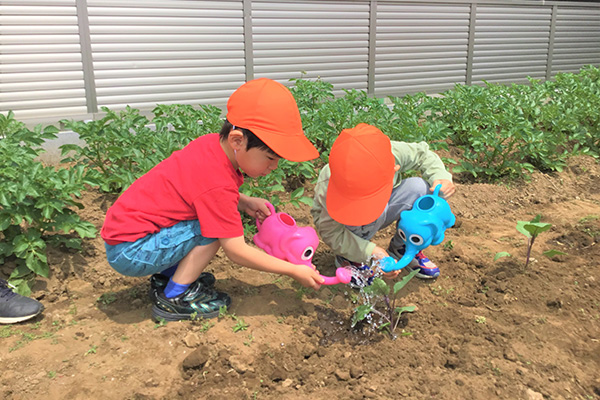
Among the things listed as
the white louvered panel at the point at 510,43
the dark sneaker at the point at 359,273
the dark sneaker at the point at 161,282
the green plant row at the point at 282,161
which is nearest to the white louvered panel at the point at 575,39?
the white louvered panel at the point at 510,43

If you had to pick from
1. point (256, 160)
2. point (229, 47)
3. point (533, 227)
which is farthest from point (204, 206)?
point (229, 47)

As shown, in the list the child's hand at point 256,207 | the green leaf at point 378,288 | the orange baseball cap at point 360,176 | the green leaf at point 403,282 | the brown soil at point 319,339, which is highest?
the orange baseball cap at point 360,176

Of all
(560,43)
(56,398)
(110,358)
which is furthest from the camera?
(560,43)

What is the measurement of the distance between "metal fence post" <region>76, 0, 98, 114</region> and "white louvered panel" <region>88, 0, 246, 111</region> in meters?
0.05

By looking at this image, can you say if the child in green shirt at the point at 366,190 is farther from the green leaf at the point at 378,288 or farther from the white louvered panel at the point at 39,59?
the white louvered panel at the point at 39,59

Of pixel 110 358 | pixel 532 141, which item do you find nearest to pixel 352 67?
pixel 532 141

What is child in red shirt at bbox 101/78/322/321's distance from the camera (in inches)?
88.0

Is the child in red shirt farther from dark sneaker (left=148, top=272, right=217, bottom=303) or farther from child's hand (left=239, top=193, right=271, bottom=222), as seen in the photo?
child's hand (left=239, top=193, right=271, bottom=222)

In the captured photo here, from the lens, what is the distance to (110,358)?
2.32 metres

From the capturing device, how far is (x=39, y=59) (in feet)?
16.1

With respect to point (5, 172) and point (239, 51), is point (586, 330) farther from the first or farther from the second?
point (239, 51)

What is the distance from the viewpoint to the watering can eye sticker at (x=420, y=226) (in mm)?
2662

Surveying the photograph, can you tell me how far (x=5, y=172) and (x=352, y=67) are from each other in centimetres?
472

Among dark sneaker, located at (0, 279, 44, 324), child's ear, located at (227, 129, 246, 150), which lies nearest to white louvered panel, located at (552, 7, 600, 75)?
child's ear, located at (227, 129, 246, 150)
